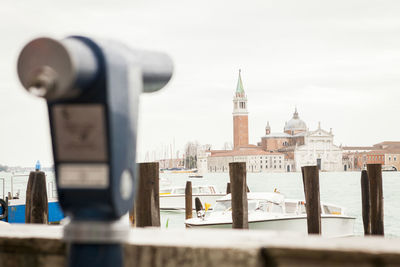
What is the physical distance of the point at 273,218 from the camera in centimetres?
1498

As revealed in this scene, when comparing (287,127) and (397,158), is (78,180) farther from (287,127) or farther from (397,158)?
(287,127)

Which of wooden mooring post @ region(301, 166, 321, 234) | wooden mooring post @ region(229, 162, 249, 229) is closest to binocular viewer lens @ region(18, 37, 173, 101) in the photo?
wooden mooring post @ region(229, 162, 249, 229)

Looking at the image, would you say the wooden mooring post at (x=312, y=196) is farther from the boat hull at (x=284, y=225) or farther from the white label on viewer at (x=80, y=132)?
the white label on viewer at (x=80, y=132)

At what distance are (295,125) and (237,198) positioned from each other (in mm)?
152517

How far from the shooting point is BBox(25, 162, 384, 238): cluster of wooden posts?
27.2 ft

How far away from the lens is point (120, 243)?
1824mm

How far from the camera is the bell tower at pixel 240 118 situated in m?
152

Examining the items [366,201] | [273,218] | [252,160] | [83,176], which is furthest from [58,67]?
[252,160]

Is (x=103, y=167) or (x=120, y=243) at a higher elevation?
(x=103, y=167)

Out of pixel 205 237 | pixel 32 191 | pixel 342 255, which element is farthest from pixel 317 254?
pixel 32 191

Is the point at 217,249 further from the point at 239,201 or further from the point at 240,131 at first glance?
the point at 240,131

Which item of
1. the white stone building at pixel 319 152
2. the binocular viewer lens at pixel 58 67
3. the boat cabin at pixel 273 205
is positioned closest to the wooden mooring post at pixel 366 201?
the boat cabin at pixel 273 205

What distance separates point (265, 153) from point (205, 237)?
145498mm

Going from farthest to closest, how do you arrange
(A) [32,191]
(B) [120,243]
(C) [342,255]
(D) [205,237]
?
(A) [32,191]
(D) [205,237]
(C) [342,255]
(B) [120,243]
